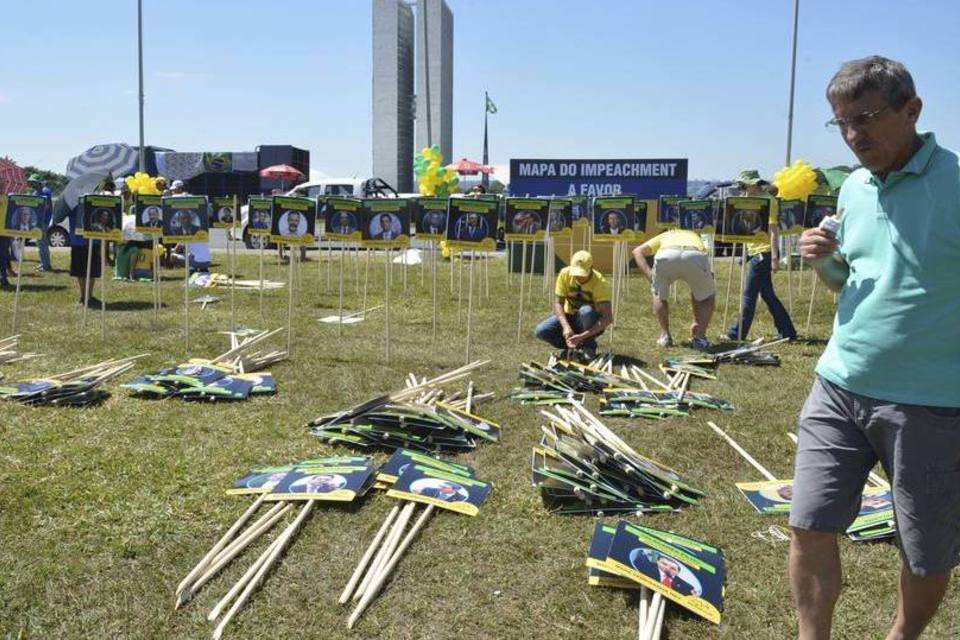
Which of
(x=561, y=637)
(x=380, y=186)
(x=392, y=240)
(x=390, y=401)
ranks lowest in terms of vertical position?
(x=561, y=637)

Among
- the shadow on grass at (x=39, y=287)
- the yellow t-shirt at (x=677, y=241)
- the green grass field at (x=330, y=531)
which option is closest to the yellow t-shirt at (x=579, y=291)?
the green grass field at (x=330, y=531)

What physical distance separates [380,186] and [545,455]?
21.8 metres

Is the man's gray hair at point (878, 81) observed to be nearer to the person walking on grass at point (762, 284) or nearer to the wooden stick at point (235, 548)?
the wooden stick at point (235, 548)

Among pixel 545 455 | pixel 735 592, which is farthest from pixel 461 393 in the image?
pixel 735 592

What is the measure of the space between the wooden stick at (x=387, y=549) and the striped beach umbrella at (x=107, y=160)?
3175cm

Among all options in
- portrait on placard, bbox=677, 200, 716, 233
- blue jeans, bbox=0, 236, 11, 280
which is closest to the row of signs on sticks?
portrait on placard, bbox=677, 200, 716, 233

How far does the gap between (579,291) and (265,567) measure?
528 centimetres

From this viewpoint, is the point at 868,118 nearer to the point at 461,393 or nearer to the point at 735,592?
the point at 735,592

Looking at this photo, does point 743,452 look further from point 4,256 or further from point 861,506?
point 4,256

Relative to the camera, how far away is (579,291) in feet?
27.3

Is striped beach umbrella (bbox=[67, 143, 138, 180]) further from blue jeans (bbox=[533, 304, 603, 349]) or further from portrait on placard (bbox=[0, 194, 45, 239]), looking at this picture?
blue jeans (bbox=[533, 304, 603, 349])

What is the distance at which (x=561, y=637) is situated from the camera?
126 inches

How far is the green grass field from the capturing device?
3305mm

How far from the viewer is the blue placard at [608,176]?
17.6 m
